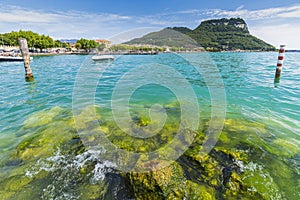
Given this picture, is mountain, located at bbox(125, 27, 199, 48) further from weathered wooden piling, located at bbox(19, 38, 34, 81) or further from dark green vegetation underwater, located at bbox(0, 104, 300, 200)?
weathered wooden piling, located at bbox(19, 38, 34, 81)

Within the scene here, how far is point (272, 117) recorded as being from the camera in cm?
721

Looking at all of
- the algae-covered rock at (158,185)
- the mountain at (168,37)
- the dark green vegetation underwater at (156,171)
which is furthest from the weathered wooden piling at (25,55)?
the algae-covered rock at (158,185)

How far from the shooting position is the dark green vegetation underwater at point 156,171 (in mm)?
3156

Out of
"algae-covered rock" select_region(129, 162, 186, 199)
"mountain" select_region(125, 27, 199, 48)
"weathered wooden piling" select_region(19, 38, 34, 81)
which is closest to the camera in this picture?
"algae-covered rock" select_region(129, 162, 186, 199)

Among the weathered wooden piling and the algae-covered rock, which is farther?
the weathered wooden piling

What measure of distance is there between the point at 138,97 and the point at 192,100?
329cm

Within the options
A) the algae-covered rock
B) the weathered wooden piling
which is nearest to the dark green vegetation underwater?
the algae-covered rock

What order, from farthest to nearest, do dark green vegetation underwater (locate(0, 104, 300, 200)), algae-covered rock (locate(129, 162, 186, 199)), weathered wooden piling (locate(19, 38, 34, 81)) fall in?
weathered wooden piling (locate(19, 38, 34, 81)) → dark green vegetation underwater (locate(0, 104, 300, 200)) → algae-covered rock (locate(129, 162, 186, 199))

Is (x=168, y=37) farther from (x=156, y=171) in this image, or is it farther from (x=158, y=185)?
(x=158, y=185)

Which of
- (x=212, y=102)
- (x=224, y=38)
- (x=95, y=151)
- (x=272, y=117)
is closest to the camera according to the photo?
(x=95, y=151)

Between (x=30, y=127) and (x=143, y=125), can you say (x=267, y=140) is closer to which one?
(x=143, y=125)

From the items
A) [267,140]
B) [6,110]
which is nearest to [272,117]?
[267,140]

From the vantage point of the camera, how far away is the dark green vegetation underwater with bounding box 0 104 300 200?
3.16 metres

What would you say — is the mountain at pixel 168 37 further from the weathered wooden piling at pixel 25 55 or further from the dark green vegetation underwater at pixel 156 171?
the weathered wooden piling at pixel 25 55
